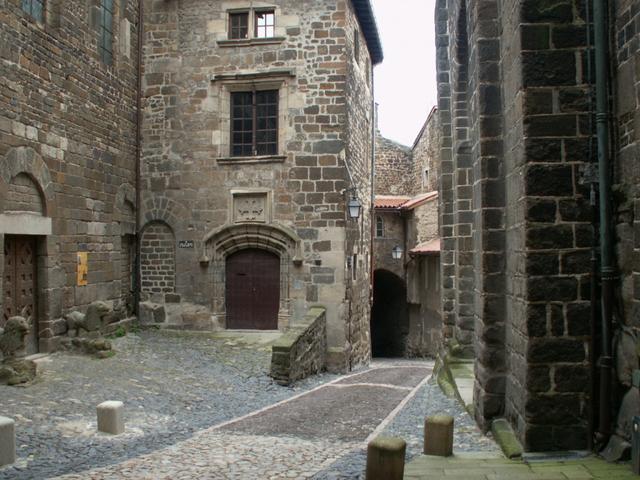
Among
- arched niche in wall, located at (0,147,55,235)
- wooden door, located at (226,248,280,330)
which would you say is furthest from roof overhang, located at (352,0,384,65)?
arched niche in wall, located at (0,147,55,235)

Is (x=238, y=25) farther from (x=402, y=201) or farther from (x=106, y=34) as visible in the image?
(x=402, y=201)

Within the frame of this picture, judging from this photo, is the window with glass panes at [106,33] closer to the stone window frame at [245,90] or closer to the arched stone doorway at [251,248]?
the stone window frame at [245,90]

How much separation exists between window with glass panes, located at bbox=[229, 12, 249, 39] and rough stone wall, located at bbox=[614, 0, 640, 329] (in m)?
10.1

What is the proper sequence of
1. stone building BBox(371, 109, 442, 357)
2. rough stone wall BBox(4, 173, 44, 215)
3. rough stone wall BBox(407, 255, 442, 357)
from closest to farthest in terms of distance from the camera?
rough stone wall BBox(4, 173, 44, 215) → rough stone wall BBox(407, 255, 442, 357) → stone building BBox(371, 109, 442, 357)

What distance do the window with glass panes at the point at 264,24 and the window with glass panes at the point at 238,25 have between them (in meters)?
0.26

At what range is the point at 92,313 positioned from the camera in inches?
430

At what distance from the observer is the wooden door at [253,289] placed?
13.7 metres

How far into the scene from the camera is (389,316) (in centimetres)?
2558

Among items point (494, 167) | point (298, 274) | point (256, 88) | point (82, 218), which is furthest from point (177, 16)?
point (494, 167)

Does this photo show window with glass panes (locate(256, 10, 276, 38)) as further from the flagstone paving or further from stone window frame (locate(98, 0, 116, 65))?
the flagstone paving

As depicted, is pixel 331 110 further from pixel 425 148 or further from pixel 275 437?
pixel 425 148

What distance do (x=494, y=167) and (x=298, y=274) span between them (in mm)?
7716

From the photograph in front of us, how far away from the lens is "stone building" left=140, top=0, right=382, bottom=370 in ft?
43.7

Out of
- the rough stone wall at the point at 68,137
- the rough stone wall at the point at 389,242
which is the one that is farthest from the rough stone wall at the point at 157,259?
the rough stone wall at the point at 389,242
